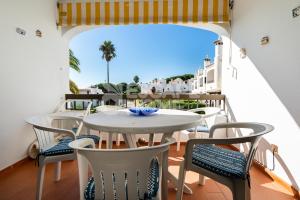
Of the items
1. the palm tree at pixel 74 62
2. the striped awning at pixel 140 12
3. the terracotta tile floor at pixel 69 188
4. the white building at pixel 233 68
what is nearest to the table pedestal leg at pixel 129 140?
the terracotta tile floor at pixel 69 188

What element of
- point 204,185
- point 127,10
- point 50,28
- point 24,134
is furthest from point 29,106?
point 204,185

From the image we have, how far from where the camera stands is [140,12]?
386 centimetres

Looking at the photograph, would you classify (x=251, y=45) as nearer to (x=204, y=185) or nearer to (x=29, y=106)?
(x=204, y=185)

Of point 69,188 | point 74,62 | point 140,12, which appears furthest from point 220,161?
point 74,62

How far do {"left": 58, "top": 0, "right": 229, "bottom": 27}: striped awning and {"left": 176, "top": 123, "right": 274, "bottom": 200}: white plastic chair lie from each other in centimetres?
260

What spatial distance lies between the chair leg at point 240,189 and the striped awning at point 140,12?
10.2ft

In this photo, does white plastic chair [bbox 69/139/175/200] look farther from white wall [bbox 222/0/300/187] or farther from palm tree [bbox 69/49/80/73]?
Result: palm tree [bbox 69/49/80/73]

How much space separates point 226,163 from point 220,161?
0.16 feet

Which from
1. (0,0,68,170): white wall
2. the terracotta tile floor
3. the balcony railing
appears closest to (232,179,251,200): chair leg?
the terracotta tile floor

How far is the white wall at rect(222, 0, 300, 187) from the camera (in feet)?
7.21

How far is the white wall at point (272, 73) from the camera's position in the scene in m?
2.20

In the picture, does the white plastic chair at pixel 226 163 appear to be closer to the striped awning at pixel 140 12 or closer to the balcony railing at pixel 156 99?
the balcony railing at pixel 156 99

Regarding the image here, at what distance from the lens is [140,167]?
1.02 m

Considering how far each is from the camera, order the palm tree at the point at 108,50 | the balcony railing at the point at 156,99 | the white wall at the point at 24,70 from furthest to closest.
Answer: the palm tree at the point at 108,50 → the balcony railing at the point at 156,99 → the white wall at the point at 24,70
